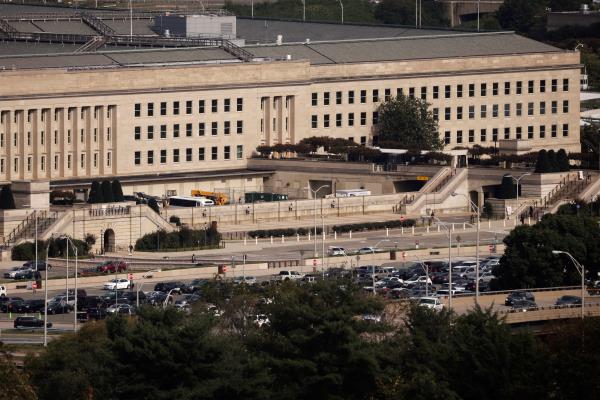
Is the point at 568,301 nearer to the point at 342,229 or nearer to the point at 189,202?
the point at 342,229

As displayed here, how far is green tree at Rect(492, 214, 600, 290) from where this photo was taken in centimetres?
14650

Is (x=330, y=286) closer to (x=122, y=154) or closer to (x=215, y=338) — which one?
(x=215, y=338)

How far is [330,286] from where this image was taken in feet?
388

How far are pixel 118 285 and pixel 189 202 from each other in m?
29.0

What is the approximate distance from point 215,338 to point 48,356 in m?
8.00

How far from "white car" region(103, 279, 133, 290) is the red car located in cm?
417

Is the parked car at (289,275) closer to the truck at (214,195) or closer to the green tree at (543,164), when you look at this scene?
the truck at (214,195)

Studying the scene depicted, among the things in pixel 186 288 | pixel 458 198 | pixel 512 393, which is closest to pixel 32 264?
pixel 186 288

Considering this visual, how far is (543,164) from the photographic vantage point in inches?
7461

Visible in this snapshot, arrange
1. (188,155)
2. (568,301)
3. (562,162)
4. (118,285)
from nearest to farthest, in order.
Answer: (568,301) < (118,285) < (562,162) < (188,155)

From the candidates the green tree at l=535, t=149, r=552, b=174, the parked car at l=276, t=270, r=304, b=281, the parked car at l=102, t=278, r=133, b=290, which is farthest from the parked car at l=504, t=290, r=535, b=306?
the green tree at l=535, t=149, r=552, b=174

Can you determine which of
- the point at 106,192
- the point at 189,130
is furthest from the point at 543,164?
the point at 106,192

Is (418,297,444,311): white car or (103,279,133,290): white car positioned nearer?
(418,297,444,311): white car

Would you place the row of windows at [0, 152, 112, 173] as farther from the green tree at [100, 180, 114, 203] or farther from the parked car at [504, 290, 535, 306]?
the parked car at [504, 290, 535, 306]
